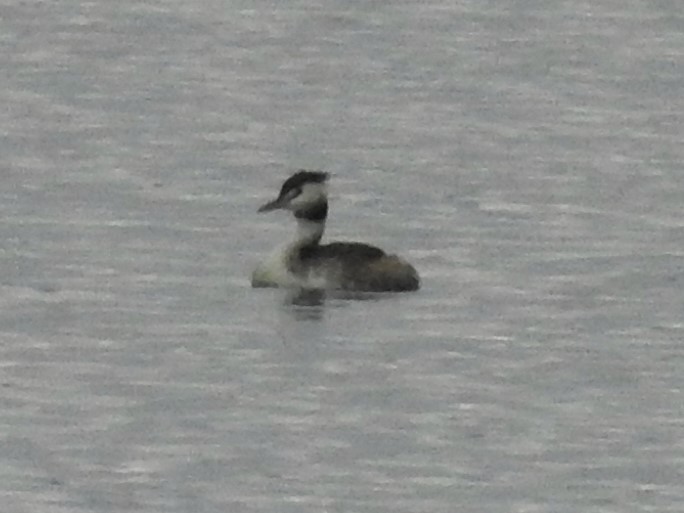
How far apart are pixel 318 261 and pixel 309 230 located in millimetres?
774

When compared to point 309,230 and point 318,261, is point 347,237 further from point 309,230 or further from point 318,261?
point 318,261

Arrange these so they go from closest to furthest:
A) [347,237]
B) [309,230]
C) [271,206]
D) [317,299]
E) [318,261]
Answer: [317,299] < [318,261] < [271,206] < [309,230] < [347,237]

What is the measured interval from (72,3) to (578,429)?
21.6 meters

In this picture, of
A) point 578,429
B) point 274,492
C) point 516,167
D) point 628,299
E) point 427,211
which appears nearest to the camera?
point 274,492

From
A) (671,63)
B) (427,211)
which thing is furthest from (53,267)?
(671,63)

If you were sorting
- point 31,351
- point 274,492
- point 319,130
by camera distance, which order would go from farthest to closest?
point 319,130 < point 31,351 < point 274,492

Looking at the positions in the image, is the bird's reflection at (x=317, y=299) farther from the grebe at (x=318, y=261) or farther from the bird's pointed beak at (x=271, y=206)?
the bird's pointed beak at (x=271, y=206)

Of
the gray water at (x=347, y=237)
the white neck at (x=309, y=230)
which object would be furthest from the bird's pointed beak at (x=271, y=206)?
the gray water at (x=347, y=237)

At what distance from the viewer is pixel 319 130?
3331 cm

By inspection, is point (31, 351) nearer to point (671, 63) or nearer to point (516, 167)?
point (516, 167)

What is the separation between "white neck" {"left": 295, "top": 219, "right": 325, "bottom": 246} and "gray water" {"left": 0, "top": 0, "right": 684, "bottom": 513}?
1.37 feet

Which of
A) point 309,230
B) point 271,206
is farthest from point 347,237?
point 271,206

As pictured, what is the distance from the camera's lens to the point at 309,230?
1062 inches

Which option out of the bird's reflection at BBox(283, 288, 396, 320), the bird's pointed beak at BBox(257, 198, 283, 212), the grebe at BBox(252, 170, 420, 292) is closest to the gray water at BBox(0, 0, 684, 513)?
the bird's reflection at BBox(283, 288, 396, 320)
